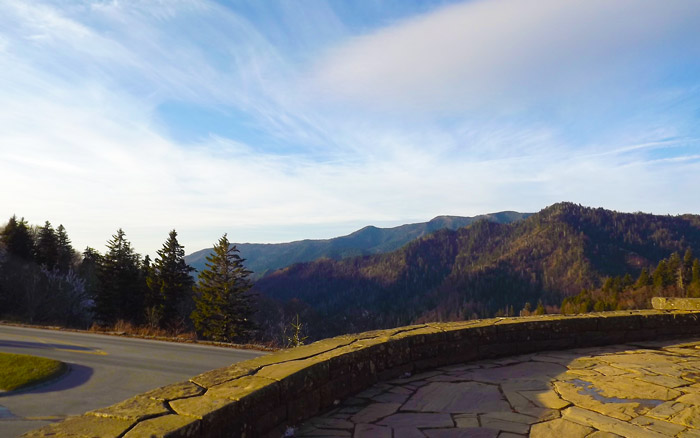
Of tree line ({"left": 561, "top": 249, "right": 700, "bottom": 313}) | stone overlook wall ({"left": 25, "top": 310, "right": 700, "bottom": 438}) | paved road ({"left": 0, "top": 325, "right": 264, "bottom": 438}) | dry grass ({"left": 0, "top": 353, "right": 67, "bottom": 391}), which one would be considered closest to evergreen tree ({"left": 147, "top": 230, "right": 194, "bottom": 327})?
paved road ({"left": 0, "top": 325, "right": 264, "bottom": 438})

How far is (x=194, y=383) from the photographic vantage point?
2.85 metres

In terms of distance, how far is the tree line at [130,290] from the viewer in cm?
3142

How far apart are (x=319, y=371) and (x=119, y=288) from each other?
37.1 metres

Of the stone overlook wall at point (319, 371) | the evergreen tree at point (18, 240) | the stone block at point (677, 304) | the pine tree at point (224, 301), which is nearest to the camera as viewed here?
the stone overlook wall at point (319, 371)

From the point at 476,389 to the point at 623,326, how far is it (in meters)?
3.63

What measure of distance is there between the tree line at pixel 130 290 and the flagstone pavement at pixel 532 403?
27.3 meters

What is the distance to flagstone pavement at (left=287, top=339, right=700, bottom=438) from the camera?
301 centimetres

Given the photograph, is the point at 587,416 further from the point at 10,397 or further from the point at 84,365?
the point at 84,365

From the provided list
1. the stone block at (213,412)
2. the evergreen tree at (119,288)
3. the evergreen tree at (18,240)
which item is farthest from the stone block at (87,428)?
the evergreen tree at (18,240)

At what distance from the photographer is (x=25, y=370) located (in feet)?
38.3

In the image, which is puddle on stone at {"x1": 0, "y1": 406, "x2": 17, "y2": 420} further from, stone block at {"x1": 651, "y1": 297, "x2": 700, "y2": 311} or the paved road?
stone block at {"x1": 651, "y1": 297, "x2": 700, "y2": 311}

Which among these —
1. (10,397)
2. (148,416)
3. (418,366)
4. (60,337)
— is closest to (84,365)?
(10,397)

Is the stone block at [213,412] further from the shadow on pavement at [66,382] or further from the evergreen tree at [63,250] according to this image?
the evergreen tree at [63,250]

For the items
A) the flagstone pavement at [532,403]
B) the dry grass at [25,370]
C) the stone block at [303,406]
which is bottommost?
the dry grass at [25,370]
